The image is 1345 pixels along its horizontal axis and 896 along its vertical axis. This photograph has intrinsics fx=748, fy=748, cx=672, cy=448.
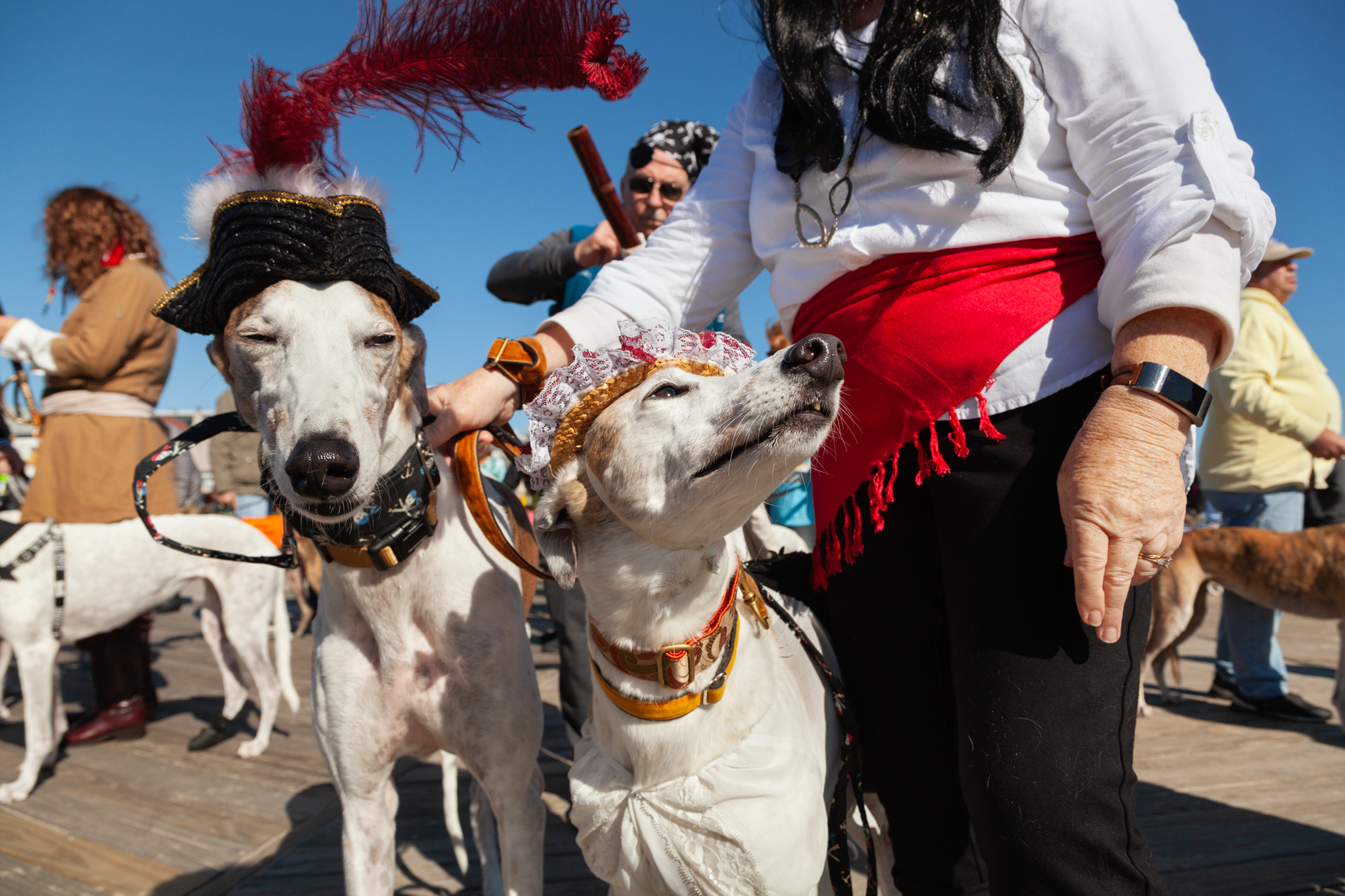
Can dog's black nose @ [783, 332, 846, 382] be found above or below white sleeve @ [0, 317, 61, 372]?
below

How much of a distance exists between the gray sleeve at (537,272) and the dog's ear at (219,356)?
1402mm

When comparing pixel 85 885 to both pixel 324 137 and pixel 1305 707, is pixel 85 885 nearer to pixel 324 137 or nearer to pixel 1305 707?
pixel 324 137

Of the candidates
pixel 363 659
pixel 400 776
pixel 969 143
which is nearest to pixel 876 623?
pixel 969 143

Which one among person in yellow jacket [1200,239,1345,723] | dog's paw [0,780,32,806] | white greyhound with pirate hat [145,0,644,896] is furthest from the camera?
person in yellow jacket [1200,239,1345,723]

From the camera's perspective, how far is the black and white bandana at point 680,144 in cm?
306

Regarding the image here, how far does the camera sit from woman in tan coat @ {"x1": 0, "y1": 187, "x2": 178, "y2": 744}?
362 centimetres

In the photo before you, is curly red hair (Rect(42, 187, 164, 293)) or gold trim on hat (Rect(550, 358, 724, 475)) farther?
curly red hair (Rect(42, 187, 164, 293))

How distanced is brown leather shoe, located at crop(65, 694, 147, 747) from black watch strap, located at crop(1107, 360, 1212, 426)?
5091mm

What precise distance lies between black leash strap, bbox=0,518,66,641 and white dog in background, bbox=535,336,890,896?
366 centimetres

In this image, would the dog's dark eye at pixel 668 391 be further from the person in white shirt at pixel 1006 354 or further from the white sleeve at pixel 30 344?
the white sleeve at pixel 30 344

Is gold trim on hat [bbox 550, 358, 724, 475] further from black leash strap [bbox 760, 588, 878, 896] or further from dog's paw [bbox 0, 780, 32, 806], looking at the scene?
dog's paw [bbox 0, 780, 32, 806]

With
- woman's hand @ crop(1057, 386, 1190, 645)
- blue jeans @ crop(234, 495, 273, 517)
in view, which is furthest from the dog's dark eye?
blue jeans @ crop(234, 495, 273, 517)

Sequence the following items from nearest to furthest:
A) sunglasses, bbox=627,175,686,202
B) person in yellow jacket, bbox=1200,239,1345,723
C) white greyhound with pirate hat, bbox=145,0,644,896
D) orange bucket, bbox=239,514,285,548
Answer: white greyhound with pirate hat, bbox=145,0,644,896 → sunglasses, bbox=627,175,686,202 → person in yellow jacket, bbox=1200,239,1345,723 → orange bucket, bbox=239,514,285,548

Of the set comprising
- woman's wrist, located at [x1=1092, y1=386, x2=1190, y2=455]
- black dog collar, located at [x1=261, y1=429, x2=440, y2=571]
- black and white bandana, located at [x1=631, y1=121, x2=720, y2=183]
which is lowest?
black dog collar, located at [x1=261, y1=429, x2=440, y2=571]
